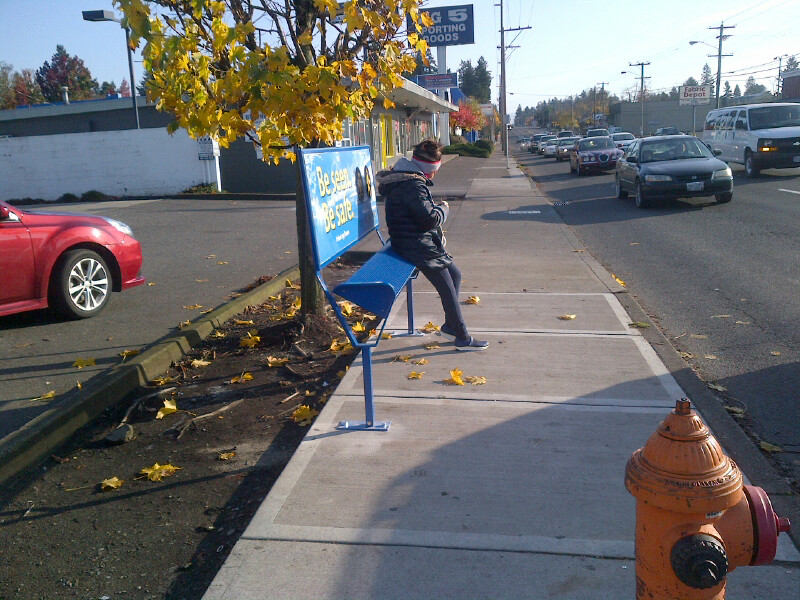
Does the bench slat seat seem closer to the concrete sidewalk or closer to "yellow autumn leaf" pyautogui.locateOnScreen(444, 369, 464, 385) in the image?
the concrete sidewalk

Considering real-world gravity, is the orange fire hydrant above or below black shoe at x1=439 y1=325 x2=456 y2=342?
above

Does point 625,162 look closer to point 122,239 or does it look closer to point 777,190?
point 777,190

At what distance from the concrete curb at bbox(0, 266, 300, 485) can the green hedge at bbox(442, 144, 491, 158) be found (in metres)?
51.4

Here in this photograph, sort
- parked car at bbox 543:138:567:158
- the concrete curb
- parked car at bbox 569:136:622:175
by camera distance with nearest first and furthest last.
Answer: the concrete curb, parked car at bbox 569:136:622:175, parked car at bbox 543:138:567:158

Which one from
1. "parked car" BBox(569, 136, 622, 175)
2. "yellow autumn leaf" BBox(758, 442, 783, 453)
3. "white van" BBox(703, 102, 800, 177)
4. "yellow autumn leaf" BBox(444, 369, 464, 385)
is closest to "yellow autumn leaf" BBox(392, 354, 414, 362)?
"yellow autumn leaf" BBox(444, 369, 464, 385)

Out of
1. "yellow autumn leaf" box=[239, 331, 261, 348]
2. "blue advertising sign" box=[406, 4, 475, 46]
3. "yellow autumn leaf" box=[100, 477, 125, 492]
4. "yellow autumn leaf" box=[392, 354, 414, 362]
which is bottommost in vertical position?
"yellow autumn leaf" box=[100, 477, 125, 492]

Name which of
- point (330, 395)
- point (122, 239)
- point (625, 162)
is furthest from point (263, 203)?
point (330, 395)

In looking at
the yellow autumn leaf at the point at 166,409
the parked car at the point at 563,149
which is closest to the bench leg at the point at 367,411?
the yellow autumn leaf at the point at 166,409

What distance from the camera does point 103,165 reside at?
2420 cm

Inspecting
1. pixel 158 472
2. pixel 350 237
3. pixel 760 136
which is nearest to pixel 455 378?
pixel 350 237

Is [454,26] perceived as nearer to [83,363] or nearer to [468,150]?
[468,150]

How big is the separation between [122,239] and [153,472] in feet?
15.3

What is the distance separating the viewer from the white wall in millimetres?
23703

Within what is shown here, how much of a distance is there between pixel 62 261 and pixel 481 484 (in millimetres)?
5460
